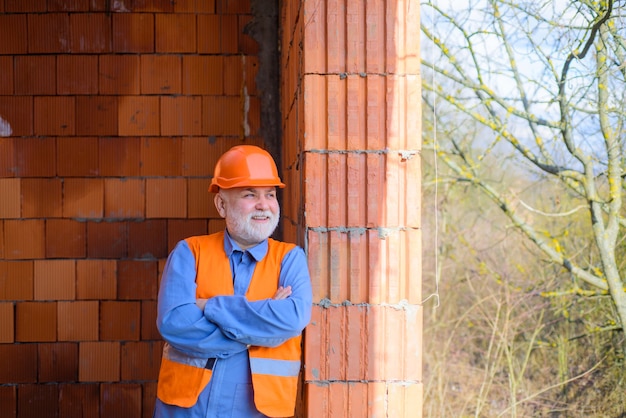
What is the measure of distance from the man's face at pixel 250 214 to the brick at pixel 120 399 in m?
2.18

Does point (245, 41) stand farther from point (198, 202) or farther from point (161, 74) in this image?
point (198, 202)

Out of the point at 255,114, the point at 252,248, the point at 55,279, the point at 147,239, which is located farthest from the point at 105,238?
the point at 252,248

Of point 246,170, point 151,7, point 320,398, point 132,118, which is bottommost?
point 320,398

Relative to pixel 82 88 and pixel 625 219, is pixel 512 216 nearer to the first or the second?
pixel 625 219

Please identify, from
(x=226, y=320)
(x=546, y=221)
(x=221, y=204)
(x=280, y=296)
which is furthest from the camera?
(x=546, y=221)

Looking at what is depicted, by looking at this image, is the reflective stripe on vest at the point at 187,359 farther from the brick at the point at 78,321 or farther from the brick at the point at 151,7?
the brick at the point at 151,7

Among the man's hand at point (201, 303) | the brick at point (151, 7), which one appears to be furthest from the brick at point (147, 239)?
the man's hand at point (201, 303)

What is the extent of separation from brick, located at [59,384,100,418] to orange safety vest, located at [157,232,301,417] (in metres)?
1.98

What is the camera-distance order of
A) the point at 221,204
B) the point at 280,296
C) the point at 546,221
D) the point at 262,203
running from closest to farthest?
the point at 280,296
the point at 262,203
the point at 221,204
the point at 546,221

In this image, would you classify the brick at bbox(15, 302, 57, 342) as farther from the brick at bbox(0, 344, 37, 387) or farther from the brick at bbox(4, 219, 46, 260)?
the brick at bbox(4, 219, 46, 260)

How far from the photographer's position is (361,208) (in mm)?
3070

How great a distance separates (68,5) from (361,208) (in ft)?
8.92

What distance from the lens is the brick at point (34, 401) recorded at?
4.67 m

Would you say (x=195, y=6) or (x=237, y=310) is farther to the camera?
(x=195, y=6)
